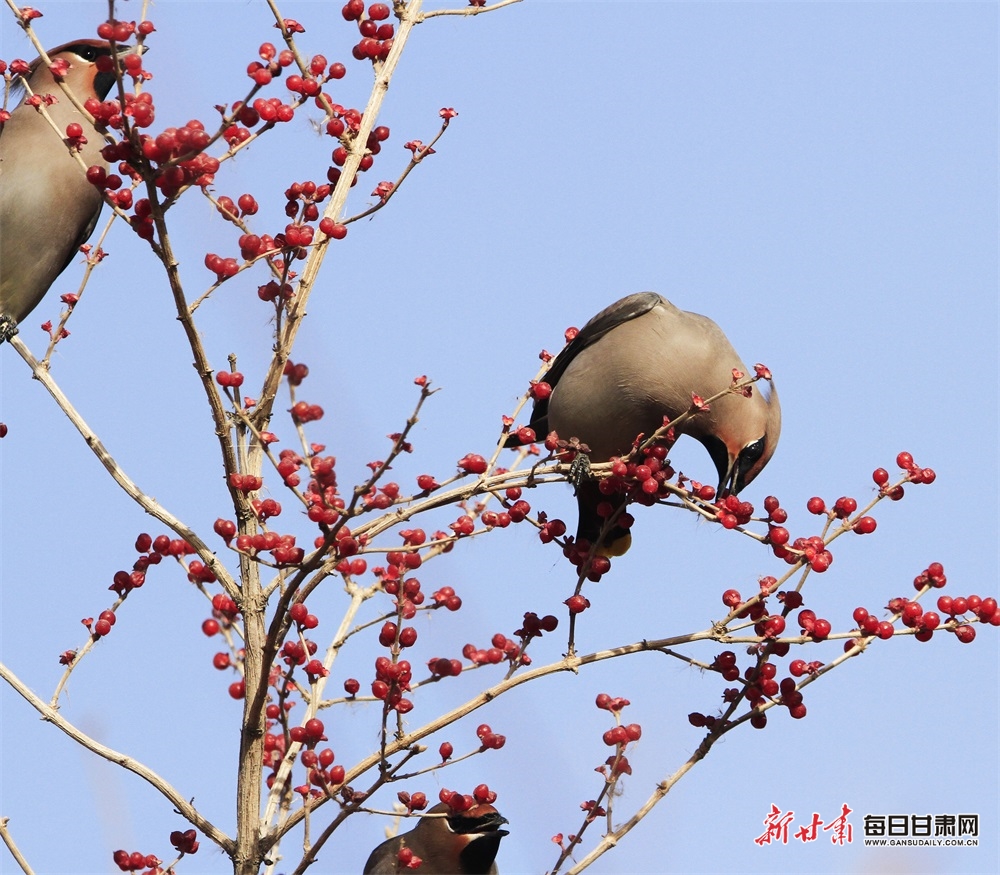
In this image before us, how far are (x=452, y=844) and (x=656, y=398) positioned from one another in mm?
1669

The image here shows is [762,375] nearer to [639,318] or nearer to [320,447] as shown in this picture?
[320,447]

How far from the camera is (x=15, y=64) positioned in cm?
305

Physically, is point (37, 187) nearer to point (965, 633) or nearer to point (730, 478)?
point (730, 478)

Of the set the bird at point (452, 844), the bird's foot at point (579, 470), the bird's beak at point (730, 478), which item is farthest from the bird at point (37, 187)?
the bird's beak at point (730, 478)

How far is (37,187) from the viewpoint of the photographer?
4.80m

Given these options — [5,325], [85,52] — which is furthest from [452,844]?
[85,52]

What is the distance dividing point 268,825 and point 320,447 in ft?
3.39

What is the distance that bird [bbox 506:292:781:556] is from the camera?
15.0ft

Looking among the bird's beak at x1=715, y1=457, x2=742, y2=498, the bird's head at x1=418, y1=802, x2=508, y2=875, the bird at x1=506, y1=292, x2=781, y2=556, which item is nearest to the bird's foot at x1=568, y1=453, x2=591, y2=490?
A: the bird at x1=506, y1=292, x2=781, y2=556

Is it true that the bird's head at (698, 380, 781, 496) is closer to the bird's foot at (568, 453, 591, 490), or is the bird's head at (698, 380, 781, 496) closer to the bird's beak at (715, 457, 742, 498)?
the bird's beak at (715, 457, 742, 498)

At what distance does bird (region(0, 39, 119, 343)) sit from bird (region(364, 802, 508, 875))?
229 cm

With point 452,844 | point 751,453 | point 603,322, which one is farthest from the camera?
point 603,322

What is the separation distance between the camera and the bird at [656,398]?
4.57 metres

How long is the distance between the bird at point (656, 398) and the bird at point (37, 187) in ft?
6.22
